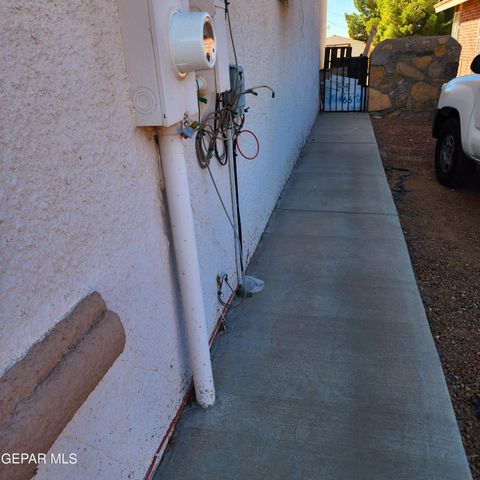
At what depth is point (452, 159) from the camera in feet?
18.8

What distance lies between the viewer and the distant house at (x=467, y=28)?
1471 cm

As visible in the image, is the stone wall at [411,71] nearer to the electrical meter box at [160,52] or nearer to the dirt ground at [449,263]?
the dirt ground at [449,263]

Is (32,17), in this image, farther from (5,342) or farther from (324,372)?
(324,372)

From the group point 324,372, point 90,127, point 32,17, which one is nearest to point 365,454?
point 324,372

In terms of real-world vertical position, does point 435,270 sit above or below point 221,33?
below

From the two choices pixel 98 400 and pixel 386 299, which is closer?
pixel 98 400

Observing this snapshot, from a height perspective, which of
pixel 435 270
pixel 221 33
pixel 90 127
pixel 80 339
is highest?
pixel 221 33

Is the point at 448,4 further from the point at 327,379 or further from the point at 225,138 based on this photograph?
the point at 327,379

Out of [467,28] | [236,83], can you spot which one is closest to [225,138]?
[236,83]

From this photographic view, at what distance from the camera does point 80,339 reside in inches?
54.7

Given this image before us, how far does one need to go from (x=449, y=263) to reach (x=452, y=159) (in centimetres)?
228

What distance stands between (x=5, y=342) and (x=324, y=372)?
73.4 inches

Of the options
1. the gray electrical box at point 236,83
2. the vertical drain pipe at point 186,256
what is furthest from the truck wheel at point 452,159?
the vertical drain pipe at point 186,256

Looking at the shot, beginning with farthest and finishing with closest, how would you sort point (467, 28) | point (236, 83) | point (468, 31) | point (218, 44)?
point (467, 28), point (468, 31), point (236, 83), point (218, 44)
